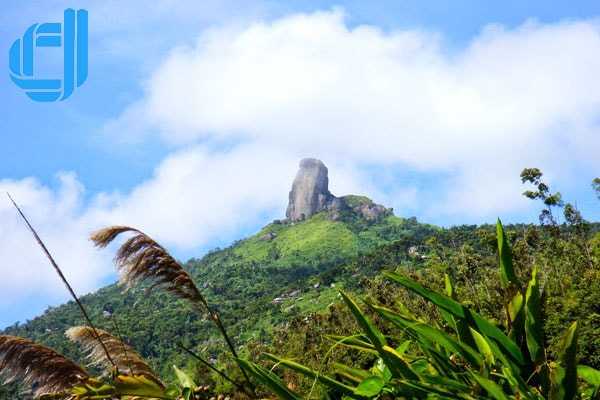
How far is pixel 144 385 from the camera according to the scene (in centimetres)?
153

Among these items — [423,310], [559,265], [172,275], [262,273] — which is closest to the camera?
[172,275]

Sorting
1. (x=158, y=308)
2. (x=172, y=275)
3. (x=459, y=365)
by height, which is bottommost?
(x=459, y=365)

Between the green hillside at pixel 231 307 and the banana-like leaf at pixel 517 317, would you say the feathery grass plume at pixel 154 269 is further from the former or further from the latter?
the green hillside at pixel 231 307

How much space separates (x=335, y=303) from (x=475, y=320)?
66073mm

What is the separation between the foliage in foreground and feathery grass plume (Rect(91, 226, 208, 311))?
116cm

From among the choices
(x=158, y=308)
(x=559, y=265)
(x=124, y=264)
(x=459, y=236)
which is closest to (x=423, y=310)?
(x=559, y=265)

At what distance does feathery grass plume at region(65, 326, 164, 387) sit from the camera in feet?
9.80

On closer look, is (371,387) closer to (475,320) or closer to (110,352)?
(475,320)

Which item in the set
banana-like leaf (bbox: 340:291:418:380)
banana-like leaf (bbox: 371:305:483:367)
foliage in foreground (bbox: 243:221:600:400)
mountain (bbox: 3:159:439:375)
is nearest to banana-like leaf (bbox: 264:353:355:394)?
foliage in foreground (bbox: 243:221:600:400)

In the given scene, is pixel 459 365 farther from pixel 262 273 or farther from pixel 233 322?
pixel 262 273

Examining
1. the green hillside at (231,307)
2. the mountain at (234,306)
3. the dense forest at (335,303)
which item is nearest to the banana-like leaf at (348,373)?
the dense forest at (335,303)

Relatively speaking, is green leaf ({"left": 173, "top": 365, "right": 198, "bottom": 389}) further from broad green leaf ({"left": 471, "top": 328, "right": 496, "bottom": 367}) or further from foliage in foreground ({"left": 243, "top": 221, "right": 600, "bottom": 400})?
broad green leaf ({"left": 471, "top": 328, "right": 496, "bottom": 367})

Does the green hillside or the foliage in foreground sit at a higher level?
the green hillside

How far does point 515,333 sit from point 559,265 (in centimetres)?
5440
